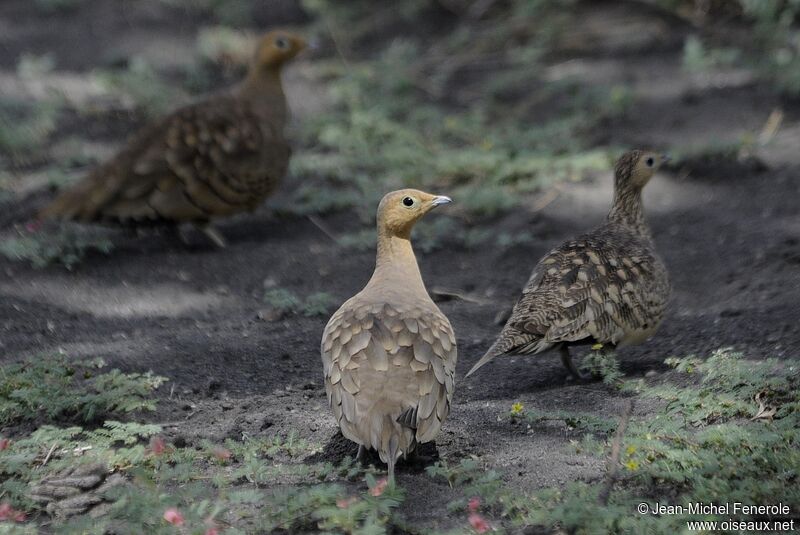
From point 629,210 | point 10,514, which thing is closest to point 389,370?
point 10,514

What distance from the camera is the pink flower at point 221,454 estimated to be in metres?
4.33

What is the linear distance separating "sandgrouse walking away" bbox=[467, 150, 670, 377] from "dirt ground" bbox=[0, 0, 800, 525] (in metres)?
0.25

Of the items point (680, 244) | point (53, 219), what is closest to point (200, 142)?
point (53, 219)

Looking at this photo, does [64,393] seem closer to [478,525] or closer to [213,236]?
[478,525]

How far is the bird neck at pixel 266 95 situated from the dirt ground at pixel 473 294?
32.4 inches

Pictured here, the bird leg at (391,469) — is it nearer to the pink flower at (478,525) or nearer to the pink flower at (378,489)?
the pink flower at (378,489)

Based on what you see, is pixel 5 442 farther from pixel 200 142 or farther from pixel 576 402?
pixel 200 142

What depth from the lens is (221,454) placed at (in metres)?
4.32

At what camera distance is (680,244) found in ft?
24.7

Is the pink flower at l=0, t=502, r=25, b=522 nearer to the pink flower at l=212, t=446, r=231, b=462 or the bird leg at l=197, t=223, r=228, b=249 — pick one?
the pink flower at l=212, t=446, r=231, b=462

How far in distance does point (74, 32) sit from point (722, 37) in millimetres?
7036

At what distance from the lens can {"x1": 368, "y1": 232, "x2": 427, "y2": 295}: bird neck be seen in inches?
207

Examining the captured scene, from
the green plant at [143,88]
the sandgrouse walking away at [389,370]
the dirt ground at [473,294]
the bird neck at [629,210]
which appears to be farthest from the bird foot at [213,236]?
the sandgrouse walking away at [389,370]

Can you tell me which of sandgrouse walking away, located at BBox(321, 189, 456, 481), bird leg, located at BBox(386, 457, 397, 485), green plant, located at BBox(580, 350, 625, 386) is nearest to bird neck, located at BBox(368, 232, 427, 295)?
sandgrouse walking away, located at BBox(321, 189, 456, 481)
